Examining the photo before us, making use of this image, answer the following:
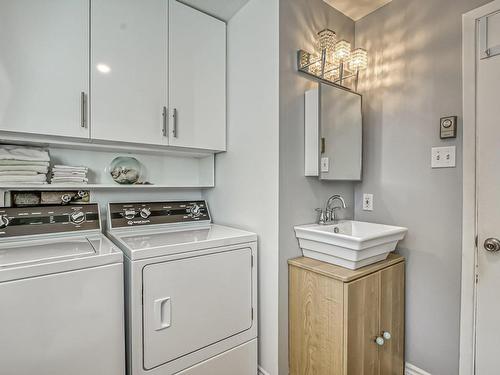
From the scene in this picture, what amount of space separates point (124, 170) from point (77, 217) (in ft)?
1.43

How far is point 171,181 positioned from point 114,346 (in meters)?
1.25

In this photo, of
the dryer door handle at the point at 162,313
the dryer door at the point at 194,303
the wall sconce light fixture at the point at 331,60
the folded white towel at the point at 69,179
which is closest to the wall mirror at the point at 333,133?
the wall sconce light fixture at the point at 331,60

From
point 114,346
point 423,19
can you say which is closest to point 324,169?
point 423,19


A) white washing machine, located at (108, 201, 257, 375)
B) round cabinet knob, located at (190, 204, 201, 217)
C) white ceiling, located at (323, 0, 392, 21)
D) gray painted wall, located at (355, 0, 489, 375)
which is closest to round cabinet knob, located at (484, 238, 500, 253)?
gray painted wall, located at (355, 0, 489, 375)

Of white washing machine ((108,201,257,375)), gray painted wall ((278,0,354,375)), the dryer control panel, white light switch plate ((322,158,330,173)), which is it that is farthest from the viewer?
the dryer control panel

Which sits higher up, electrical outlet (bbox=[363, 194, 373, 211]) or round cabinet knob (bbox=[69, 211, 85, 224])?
electrical outlet (bbox=[363, 194, 373, 211])

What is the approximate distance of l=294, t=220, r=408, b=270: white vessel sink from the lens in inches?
53.2

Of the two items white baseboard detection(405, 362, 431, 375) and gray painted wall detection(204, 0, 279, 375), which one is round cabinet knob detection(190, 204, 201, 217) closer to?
gray painted wall detection(204, 0, 279, 375)

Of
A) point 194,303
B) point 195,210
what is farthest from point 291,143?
point 194,303

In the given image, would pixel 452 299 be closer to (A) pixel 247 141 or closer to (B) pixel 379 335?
(B) pixel 379 335

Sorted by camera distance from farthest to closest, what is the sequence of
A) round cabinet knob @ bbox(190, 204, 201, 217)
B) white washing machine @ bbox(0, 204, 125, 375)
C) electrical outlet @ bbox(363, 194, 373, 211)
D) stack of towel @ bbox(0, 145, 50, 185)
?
round cabinet knob @ bbox(190, 204, 201, 217), electrical outlet @ bbox(363, 194, 373, 211), stack of towel @ bbox(0, 145, 50, 185), white washing machine @ bbox(0, 204, 125, 375)

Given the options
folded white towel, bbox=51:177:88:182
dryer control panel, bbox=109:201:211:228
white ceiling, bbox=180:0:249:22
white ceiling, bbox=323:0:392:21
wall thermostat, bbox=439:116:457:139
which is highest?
white ceiling, bbox=323:0:392:21

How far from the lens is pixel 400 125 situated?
177cm

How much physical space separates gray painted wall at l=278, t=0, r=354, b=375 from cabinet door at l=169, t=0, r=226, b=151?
579mm
